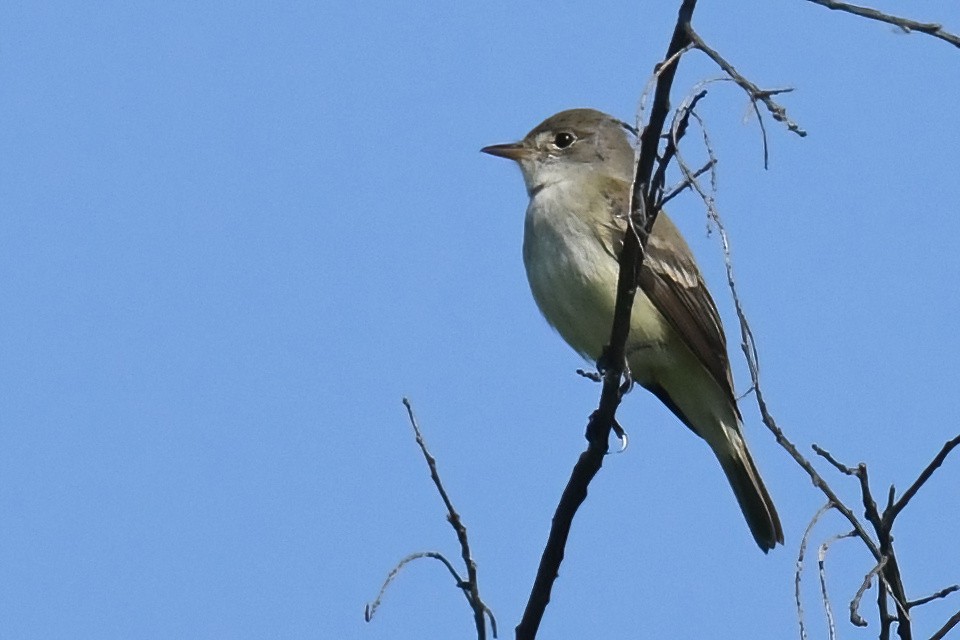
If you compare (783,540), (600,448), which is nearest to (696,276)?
(783,540)

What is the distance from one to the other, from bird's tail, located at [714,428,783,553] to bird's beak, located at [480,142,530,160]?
6.03 ft

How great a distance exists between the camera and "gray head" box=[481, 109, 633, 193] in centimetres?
738

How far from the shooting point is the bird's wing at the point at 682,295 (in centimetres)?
648

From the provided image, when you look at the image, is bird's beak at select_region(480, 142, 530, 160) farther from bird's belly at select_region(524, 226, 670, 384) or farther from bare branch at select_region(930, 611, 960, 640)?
bare branch at select_region(930, 611, 960, 640)

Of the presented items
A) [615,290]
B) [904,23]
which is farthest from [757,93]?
[615,290]

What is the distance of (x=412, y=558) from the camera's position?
4082mm

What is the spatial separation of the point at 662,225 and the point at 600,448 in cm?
252

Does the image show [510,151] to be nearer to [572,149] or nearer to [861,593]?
[572,149]

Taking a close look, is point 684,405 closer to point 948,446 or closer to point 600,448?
point 600,448

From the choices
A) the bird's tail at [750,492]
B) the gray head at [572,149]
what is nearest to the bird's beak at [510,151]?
the gray head at [572,149]

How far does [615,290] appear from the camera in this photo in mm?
6129

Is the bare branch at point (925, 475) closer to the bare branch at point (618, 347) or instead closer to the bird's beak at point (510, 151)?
the bare branch at point (618, 347)

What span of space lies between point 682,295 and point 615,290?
0.61m

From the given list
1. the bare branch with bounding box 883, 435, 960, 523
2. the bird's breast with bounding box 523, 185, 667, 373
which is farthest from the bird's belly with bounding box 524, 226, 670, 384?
the bare branch with bounding box 883, 435, 960, 523
